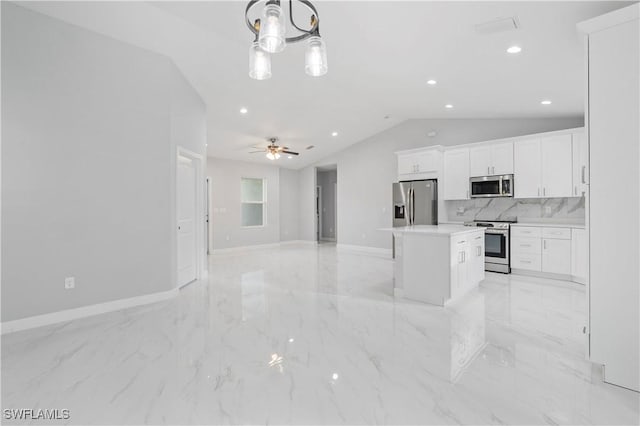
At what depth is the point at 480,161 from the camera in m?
5.80

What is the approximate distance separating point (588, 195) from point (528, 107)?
355cm

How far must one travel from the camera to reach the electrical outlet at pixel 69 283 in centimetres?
330

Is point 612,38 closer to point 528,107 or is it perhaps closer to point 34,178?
point 528,107

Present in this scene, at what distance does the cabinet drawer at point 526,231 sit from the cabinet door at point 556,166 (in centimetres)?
58

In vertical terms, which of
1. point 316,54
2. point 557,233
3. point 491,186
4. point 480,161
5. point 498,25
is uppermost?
point 498,25

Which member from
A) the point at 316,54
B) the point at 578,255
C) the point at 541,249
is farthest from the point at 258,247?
the point at 316,54

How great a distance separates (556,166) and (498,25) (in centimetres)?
323

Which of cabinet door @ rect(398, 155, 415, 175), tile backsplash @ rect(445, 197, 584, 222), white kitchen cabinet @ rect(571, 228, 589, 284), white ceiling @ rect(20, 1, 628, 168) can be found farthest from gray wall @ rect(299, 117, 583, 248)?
white kitchen cabinet @ rect(571, 228, 589, 284)

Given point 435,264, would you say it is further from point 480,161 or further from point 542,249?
point 480,161

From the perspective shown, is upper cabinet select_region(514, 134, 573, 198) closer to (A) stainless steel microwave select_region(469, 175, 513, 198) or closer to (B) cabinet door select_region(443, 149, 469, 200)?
(A) stainless steel microwave select_region(469, 175, 513, 198)

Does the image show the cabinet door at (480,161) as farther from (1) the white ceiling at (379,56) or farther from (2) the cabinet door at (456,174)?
(1) the white ceiling at (379,56)

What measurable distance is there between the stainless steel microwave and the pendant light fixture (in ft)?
15.1

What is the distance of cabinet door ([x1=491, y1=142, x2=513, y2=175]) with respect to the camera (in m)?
5.46

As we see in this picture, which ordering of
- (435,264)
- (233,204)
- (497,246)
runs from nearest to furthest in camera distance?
1. (435,264)
2. (497,246)
3. (233,204)
